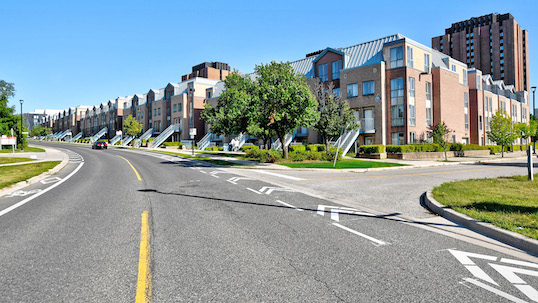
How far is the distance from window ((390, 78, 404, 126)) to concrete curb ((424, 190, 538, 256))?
101ft

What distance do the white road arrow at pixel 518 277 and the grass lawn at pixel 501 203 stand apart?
4.63ft

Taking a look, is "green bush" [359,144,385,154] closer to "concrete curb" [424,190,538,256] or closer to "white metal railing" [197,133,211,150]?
"concrete curb" [424,190,538,256]

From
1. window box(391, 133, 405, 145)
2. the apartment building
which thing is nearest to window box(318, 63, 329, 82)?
window box(391, 133, 405, 145)

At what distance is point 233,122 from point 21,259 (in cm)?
2777

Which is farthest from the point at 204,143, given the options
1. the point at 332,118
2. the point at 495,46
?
the point at 495,46

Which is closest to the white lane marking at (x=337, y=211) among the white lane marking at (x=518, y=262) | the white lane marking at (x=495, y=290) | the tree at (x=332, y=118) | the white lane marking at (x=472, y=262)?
the white lane marking at (x=472, y=262)

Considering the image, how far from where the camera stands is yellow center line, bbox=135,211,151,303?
3547 millimetres

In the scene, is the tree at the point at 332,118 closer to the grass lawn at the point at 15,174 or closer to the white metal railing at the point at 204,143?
the grass lawn at the point at 15,174

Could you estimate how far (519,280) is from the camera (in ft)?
13.4

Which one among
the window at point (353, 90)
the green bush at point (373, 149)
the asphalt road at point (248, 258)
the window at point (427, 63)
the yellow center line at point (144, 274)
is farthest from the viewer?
the window at point (427, 63)

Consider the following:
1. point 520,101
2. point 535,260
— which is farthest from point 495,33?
point 535,260

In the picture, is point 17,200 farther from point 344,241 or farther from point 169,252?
point 344,241

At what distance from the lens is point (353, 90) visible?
39.3 metres

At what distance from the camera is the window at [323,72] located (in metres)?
42.7
